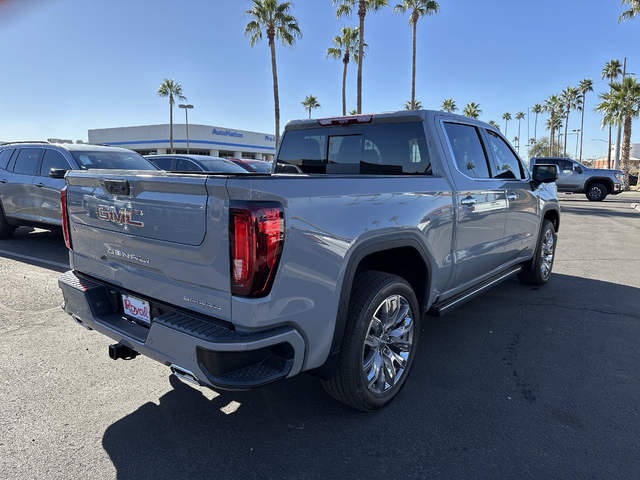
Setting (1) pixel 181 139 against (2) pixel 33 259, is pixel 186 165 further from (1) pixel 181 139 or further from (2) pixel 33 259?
(1) pixel 181 139

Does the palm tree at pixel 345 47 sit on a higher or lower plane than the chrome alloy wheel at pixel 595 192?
higher

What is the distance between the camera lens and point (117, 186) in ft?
8.54

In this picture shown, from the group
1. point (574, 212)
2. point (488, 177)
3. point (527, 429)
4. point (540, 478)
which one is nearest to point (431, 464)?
point (540, 478)

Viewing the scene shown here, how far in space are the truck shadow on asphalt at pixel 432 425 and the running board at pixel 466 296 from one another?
1.44 feet

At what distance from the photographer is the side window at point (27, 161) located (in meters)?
7.91

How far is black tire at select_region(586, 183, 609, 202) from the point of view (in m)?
21.5

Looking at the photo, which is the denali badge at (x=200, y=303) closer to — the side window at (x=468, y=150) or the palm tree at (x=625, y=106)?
the side window at (x=468, y=150)

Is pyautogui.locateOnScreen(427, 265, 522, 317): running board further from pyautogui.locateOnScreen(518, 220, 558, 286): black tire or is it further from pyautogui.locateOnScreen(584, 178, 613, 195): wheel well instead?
pyautogui.locateOnScreen(584, 178, 613, 195): wheel well

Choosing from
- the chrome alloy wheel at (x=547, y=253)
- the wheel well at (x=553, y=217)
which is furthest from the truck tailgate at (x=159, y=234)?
the wheel well at (x=553, y=217)

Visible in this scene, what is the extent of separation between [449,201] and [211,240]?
201 centimetres

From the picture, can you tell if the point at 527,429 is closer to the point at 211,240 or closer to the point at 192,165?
the point at 211,240

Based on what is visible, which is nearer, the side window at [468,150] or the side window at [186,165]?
the side window at [468,150]

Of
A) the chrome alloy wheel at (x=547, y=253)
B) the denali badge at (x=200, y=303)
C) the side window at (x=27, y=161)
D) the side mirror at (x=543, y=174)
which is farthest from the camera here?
the side window at (x=27, y=161)

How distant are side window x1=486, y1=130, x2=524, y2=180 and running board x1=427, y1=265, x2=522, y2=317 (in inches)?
40.5
